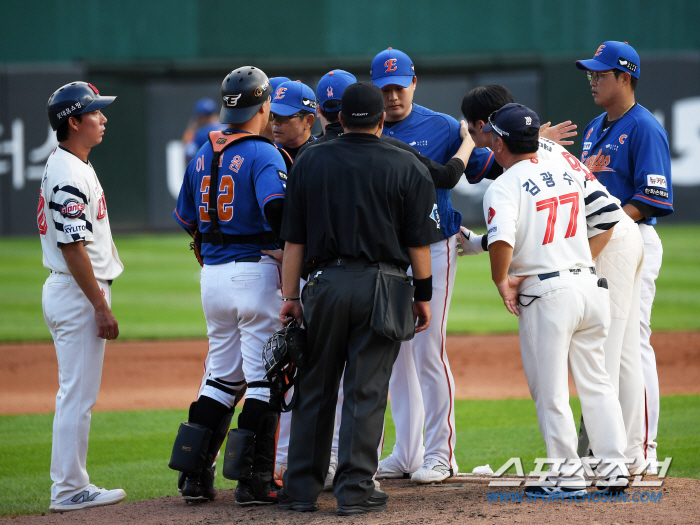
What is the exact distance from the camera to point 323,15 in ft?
63.1

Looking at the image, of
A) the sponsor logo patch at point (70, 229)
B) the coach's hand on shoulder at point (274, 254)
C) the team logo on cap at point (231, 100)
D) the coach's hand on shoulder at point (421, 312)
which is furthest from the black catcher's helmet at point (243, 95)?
the coach's hand on shoulder at point (421, 312)

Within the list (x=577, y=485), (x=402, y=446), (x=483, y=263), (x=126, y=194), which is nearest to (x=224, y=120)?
(x=402, y=446)

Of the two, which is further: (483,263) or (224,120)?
(483,263)

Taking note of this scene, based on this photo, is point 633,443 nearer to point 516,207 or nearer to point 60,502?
point 516,207

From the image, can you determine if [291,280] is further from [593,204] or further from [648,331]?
[648,331]

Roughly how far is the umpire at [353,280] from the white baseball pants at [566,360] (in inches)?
22.8

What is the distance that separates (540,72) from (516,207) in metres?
Answer: 15.4

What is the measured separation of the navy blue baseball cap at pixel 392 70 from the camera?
14.1 feet

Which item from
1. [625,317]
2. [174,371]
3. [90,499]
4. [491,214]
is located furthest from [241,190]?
[174,371]

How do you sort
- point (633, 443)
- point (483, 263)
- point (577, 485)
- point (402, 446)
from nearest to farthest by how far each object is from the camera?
point (577, 485) → point (633, 443) → point (402, 446) → point (483, 263)

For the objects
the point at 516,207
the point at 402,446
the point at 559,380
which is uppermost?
the point at 516,207

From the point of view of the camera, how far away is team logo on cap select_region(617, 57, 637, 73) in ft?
14.5

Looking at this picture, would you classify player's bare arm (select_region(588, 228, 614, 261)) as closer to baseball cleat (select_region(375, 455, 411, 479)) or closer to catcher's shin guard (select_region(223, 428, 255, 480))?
baseball cleat (select_region(375, 455, 411, 479))

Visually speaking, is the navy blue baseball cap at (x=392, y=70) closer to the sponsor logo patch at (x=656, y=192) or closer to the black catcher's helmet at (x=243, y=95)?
the black catcher's helmet at (x=243, y=95)
